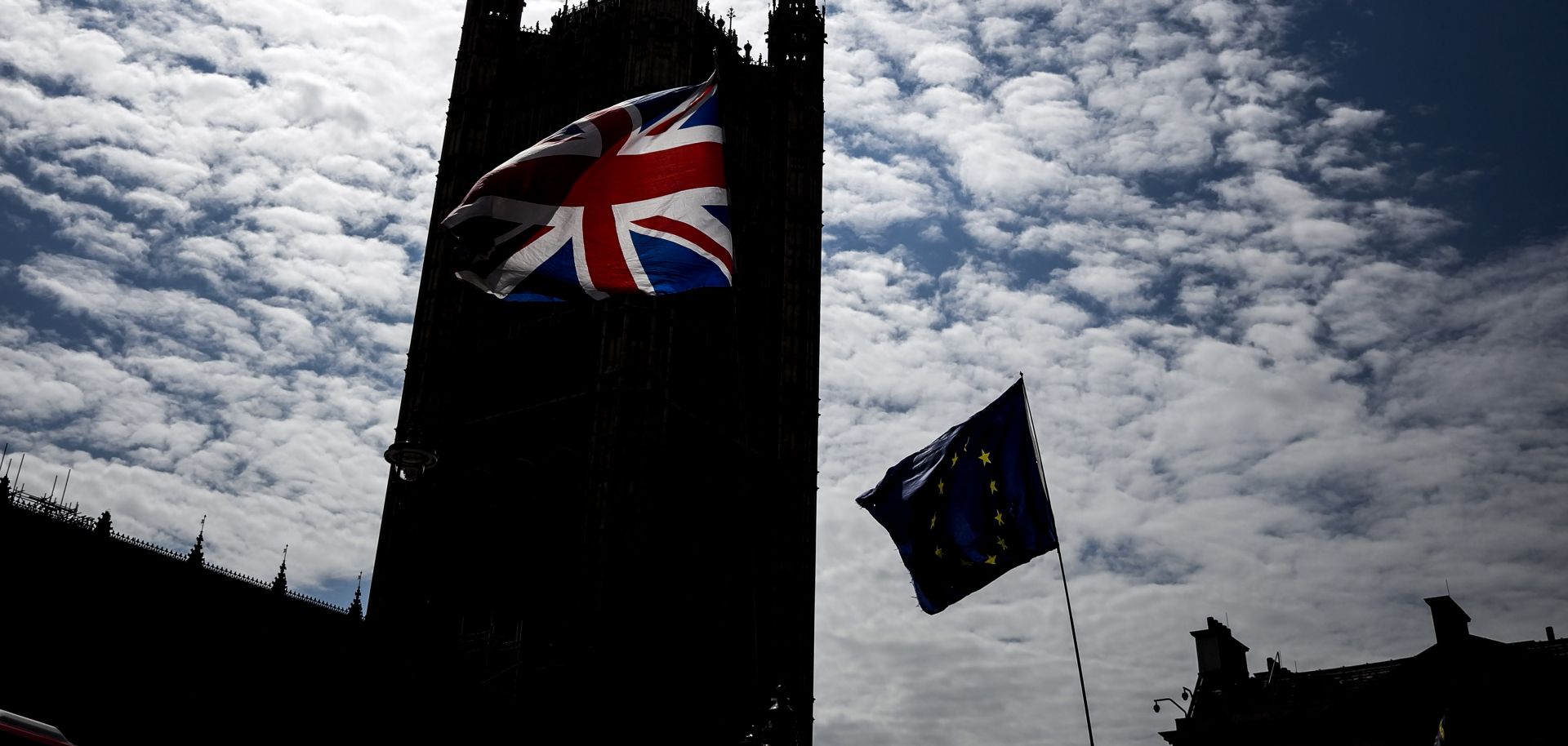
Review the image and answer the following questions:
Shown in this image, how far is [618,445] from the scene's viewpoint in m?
52.3

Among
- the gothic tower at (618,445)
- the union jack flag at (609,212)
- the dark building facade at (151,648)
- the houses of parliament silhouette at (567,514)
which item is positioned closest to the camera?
the union jack flag at (609,212)

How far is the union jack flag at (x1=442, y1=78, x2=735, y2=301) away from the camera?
2084 centimetres

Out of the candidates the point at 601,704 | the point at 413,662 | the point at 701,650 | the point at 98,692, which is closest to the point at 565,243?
the point at 98,692

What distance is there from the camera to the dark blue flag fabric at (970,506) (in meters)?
22.6

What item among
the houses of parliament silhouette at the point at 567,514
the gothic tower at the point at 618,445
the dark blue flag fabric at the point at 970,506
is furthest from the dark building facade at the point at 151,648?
the dark blue flag fabric at the point at 970,506

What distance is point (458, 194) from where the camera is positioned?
202ft

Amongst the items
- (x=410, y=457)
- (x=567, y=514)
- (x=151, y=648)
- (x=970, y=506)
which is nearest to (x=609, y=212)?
(x=410, y=457)

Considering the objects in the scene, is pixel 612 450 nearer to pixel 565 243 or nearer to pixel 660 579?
pixel 660 579

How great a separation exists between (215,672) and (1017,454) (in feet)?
68.6

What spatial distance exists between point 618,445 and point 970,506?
30521 mm

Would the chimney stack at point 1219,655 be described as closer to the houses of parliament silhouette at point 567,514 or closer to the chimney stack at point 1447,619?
the chimney stack at point 1447,619

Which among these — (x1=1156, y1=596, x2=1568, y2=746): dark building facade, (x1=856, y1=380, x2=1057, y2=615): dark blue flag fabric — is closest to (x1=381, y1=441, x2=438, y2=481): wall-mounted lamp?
(x1=856, y1=380, x2=1057, y2=615): dark blue flag fabric

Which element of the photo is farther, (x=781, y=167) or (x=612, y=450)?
(x=781, y=167)

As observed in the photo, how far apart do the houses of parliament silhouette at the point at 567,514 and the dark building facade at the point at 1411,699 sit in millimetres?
12665
